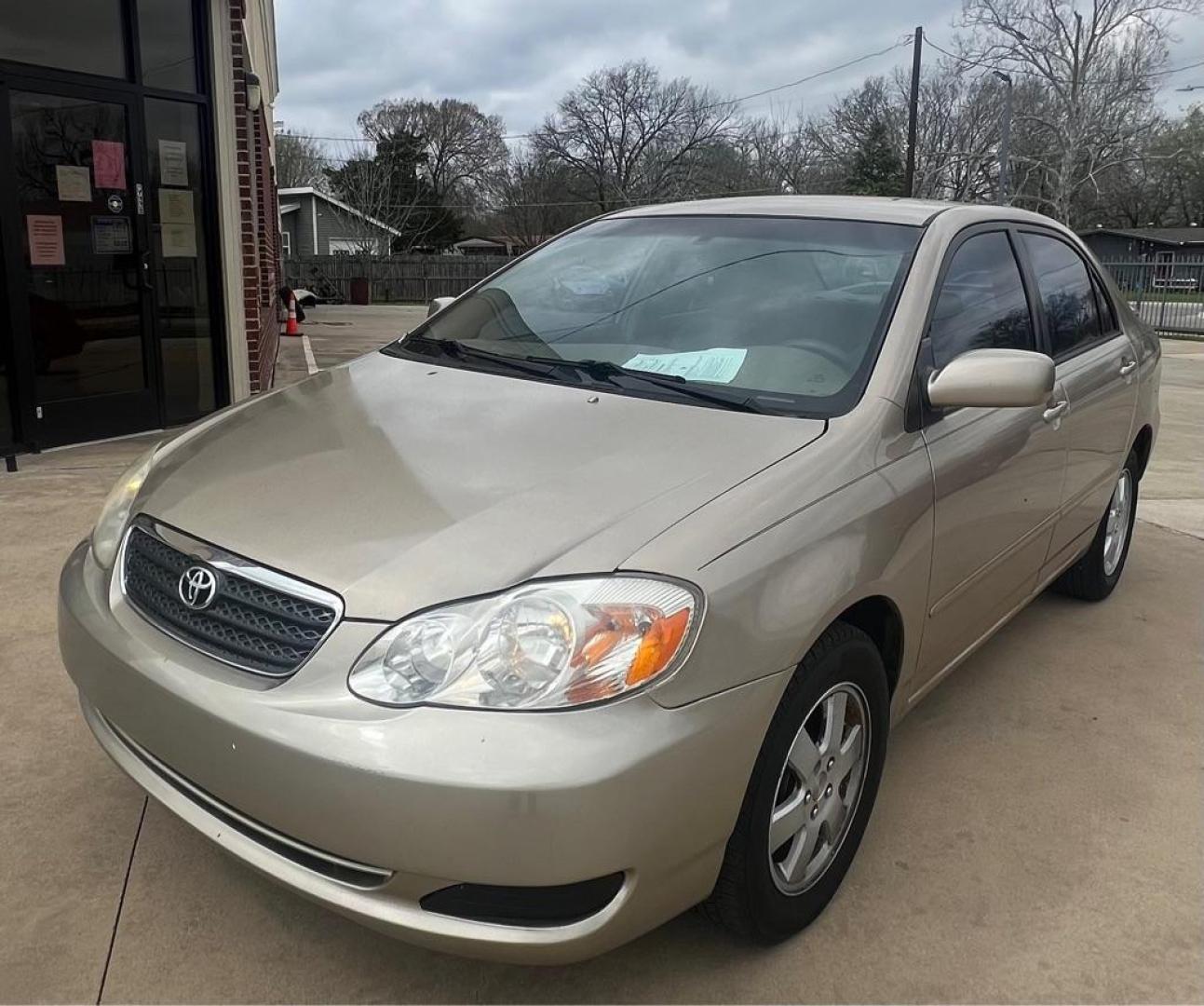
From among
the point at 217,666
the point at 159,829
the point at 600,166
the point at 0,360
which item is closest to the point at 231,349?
the point at 0,360

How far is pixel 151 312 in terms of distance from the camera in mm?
7004

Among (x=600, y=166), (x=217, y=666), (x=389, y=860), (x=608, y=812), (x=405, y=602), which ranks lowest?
(x=389, y=860)

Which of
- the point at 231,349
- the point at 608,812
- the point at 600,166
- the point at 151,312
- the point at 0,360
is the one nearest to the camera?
the point at 608,812

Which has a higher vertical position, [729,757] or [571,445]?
[571,445]

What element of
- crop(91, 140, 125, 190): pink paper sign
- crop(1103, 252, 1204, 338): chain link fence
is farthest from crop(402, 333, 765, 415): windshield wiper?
crop(1103, 252, 1204, 338): chain link fence

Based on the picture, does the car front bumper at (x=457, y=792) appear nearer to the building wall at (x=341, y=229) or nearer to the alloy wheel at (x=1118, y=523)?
the alloy wheel at (x=1118, y=523)

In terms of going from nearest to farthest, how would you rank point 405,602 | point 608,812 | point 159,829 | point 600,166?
point 608,812 → point 405,602 → point 159,829 → point 600,166

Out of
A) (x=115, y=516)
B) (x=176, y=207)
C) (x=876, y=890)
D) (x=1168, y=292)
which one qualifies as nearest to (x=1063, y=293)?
(x=876, y=890)

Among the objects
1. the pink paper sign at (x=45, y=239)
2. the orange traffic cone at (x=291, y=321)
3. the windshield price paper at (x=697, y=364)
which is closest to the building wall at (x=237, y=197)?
the pink paper sign at (x=45, y=239)

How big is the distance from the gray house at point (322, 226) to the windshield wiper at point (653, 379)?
155ft

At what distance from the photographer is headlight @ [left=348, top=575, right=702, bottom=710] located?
1.83m

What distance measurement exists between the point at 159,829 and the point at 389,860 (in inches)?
45.2

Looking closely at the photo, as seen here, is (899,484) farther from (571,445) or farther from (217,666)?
(217,666)

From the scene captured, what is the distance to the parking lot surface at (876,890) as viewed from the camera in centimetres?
219
